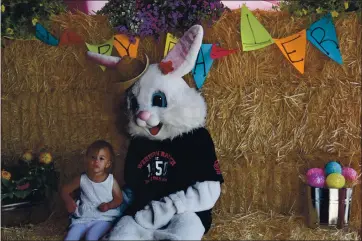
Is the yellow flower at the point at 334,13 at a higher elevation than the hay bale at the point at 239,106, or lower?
higher

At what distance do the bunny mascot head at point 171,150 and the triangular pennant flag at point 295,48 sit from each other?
36 cm

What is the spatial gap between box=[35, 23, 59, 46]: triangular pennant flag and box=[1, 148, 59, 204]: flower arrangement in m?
0.45

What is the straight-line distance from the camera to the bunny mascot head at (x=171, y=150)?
1.95 metres

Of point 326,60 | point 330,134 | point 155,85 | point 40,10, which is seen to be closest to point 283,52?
point 326,60

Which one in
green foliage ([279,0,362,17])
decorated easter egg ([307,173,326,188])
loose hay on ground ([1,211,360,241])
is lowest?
loose hay on ground ([1,211,360,241])

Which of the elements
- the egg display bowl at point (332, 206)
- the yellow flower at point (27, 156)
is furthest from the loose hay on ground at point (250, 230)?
the yellow flower at point (27, 156)

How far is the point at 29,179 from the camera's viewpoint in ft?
7.33

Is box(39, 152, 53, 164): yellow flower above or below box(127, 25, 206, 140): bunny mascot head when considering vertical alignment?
below

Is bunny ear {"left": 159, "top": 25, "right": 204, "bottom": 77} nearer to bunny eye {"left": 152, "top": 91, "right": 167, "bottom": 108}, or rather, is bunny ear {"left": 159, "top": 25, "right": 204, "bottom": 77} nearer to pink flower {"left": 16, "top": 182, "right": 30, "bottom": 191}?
bunny eye {"left": 152, "top": 91, "right": 167, "bottom": 108}

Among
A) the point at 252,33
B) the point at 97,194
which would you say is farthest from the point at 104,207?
the point at 252,33

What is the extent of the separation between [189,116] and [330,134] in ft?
1.87

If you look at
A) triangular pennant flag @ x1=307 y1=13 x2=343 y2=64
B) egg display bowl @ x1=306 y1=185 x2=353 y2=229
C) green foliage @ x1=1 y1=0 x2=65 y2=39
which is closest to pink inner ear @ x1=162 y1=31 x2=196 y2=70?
triangular pennant flag @ x1=307 y1=13 x2=343 y2=64

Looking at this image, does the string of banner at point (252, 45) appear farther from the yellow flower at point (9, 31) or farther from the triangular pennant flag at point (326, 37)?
the yellow flower at point (9, 31)

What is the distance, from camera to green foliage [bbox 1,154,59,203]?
2.19 metres
